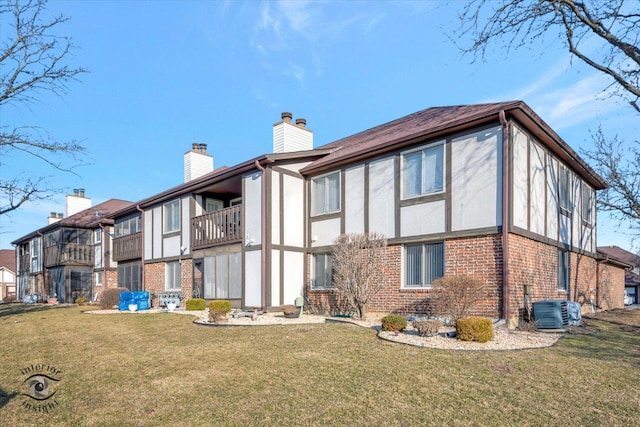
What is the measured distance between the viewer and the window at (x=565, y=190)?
47.4 ft

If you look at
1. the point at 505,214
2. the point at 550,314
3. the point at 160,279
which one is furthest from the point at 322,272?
the point at 160,279

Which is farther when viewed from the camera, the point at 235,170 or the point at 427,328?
the point at 235,170

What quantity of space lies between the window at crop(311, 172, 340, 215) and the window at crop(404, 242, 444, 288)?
3.39 m

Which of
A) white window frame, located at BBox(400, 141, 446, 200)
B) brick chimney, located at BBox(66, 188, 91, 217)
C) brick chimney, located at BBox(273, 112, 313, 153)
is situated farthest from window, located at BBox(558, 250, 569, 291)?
brick chimney, located at BBox(66, 188, 91, 217)

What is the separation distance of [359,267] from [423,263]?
1.90 meters

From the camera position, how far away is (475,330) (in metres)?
8.24

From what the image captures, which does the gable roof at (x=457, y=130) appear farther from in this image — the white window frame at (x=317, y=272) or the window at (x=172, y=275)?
the window at (x=172, y=275)

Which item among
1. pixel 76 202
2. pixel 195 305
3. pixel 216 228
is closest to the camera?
pixel 195 305

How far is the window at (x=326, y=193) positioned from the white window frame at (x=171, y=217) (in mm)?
7964

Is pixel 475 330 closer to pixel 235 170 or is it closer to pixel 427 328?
pixel 427 328

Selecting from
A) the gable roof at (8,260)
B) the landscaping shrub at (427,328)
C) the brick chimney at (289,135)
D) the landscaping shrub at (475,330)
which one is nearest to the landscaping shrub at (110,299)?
the brick chimney at (289,135)

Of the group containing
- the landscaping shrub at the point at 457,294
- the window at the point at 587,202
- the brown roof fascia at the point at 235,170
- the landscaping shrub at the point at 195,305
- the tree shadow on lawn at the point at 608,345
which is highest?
the brown roof fascia at the point at 235,170

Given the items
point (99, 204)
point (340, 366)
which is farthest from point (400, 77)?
point (99, 204)

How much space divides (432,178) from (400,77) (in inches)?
137
